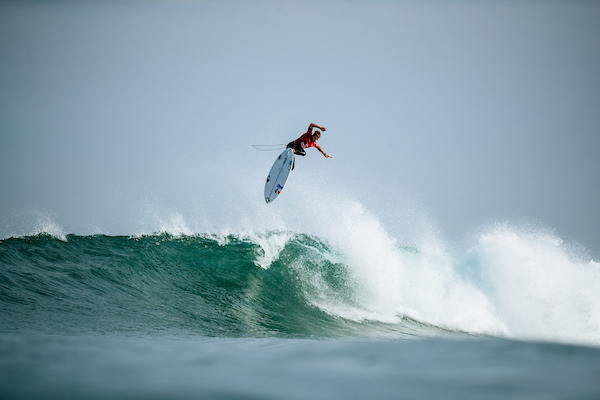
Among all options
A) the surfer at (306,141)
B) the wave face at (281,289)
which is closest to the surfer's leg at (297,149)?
the surfer at (306,141)

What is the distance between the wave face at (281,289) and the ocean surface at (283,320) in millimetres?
38

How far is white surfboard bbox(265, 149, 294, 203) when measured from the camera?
9.97 meters

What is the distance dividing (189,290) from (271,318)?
2.07 meters

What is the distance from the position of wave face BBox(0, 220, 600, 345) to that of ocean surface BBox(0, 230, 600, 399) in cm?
4

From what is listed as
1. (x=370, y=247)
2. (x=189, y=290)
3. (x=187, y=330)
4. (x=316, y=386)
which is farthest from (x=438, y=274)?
(x=316, y=386)

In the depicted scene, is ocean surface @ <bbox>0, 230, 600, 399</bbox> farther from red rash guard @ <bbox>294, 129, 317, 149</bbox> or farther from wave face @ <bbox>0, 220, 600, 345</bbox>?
red rash guard @ <bbox>294, 129, 317, 149</bbox>

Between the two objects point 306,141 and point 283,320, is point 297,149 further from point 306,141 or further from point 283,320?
point 283,320

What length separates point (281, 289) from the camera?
883 centimetres

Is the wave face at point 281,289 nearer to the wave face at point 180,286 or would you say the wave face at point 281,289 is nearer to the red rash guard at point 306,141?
the wave face at point 180,286

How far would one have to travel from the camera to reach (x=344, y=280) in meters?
9.27

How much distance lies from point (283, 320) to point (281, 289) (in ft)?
5.94

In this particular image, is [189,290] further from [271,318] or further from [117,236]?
[117,236]

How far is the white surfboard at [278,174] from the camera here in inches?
392

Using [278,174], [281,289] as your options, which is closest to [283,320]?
[281,289]
